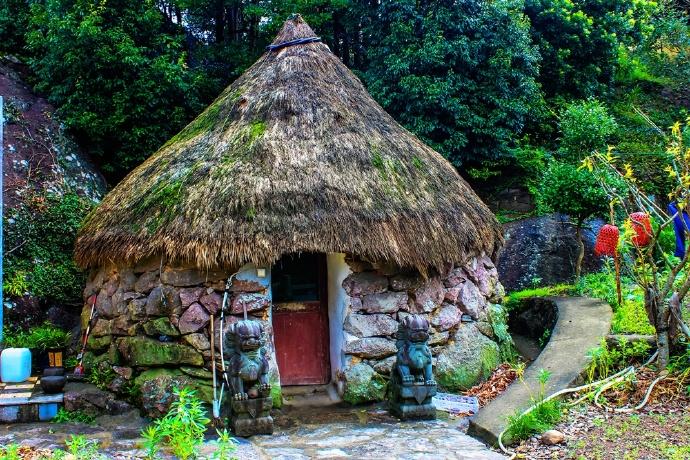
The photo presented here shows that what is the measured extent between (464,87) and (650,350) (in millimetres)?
6840

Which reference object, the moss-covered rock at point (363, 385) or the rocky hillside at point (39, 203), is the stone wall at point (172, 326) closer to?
the moss-covered rock at point (363, 385)

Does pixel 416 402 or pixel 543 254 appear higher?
pixel 543 254

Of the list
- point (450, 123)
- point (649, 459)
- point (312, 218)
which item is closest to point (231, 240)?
point (312, 218)

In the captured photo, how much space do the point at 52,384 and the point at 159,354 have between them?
3.53 ft

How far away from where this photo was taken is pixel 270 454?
522 centimetres

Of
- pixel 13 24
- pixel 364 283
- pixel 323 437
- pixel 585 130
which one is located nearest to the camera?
pixel 323 437

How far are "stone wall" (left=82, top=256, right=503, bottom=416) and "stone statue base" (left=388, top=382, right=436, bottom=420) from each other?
66 cm

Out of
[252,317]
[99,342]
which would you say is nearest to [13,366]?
[99,342]

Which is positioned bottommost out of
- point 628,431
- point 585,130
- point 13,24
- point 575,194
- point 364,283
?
point 628,431

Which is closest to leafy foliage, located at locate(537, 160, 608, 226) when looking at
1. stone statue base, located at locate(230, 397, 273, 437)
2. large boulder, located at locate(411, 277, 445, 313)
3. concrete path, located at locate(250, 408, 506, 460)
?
large boulder, located at locate(411, 277, 445, 313)

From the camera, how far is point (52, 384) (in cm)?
649

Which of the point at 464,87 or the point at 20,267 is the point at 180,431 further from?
the point at 464,87

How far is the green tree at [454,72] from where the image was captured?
11.7 metres

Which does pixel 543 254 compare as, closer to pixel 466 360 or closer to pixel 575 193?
pixel 575 193
